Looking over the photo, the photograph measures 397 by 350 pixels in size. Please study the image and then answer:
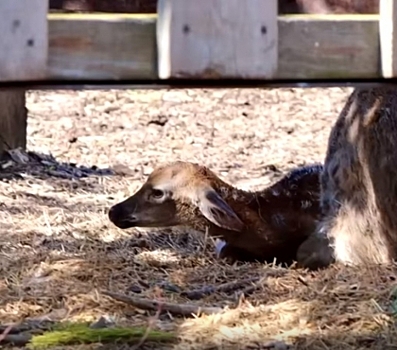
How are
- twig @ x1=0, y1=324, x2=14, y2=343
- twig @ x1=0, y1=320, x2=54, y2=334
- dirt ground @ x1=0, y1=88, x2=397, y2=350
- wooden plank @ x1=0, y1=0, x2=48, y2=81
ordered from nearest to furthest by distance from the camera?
wooden plank @ x1=0, y1=0, x2=48, y2=81 → twig @ x1=0, y1=324, x2=14, y2=343 → twig @ x1=0, y1=320, x2=54, y2=334 → dirt ground @ x1=0, y1=88, x2=397, y2=350

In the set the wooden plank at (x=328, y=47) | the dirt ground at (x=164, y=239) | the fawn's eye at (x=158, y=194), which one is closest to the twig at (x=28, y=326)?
the dirt ground at (x=164, y=239)

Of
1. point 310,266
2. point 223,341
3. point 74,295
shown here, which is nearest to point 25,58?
point 223,341

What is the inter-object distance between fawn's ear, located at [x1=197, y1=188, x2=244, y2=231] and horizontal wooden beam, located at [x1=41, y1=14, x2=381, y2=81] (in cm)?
284

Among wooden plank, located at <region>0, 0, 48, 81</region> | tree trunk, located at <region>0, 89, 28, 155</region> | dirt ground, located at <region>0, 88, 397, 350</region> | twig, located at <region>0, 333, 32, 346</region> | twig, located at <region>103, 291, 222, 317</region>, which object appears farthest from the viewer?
tree trunk, located at <region>0, 89, 28, 155</region>

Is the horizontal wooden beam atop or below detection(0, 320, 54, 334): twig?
atop

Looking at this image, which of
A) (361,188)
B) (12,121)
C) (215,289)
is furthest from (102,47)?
(12,121)

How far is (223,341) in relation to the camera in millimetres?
4734

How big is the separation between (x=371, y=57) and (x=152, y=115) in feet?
28.0

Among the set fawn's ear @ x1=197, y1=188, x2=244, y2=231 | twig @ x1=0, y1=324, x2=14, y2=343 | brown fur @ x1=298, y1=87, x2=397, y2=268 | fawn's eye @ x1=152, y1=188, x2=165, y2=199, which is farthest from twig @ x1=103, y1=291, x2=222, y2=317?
fawn's eye @ x1=152, y1=188, x2=165, y2=199

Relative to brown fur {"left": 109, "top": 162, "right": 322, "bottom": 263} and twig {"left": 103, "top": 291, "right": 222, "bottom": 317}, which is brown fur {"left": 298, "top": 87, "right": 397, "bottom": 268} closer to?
brown fur {"left": 109, "top": 162, "right": 322, "bottom": 263}

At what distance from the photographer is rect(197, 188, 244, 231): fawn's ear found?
6.86 m

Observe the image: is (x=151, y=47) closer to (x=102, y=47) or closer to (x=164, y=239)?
(x=102, y=47)

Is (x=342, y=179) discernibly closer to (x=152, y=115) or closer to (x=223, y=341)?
(x=223, y=341)

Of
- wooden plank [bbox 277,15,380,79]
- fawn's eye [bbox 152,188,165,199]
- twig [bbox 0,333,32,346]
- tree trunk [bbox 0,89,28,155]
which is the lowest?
twig [bbox 0,333,32,346]
